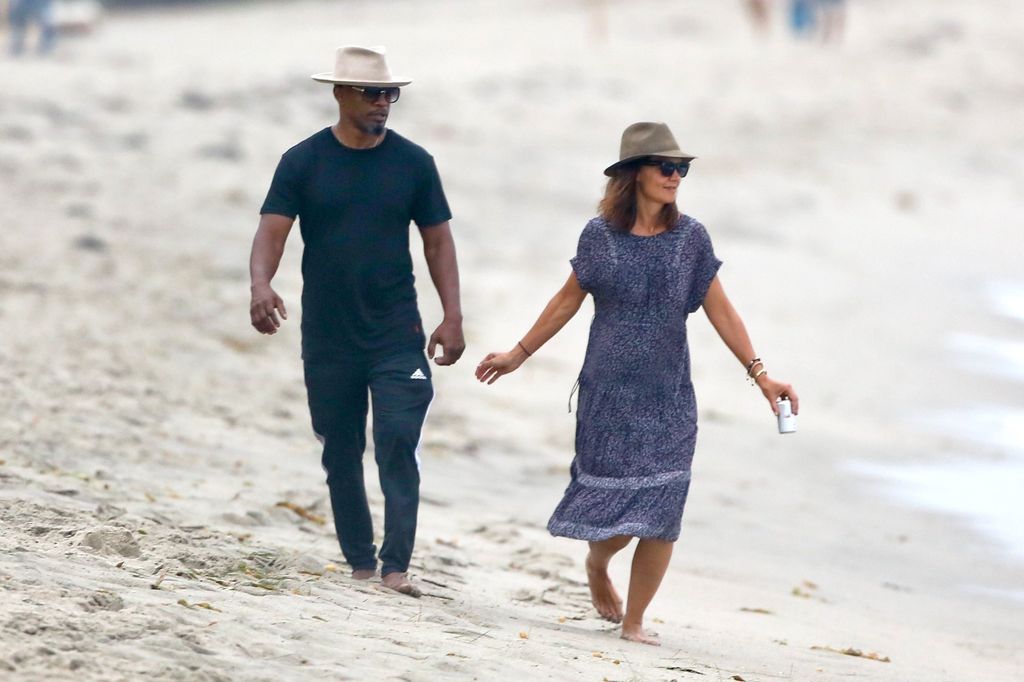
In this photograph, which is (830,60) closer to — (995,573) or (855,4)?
(855,4)

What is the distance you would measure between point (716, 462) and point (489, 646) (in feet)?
15.2

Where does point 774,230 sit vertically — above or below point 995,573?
above

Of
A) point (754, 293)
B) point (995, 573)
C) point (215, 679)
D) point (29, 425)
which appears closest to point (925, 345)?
point (754, 293)

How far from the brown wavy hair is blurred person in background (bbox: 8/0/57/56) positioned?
17.3 metres

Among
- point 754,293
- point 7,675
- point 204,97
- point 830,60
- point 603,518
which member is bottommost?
point 7,675

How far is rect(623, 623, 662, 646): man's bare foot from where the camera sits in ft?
18.7

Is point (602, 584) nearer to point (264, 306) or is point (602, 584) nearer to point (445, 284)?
point (445, 284)

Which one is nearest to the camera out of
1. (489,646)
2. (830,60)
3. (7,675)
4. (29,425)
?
(7,675)

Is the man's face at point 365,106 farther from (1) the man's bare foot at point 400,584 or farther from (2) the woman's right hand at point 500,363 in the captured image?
(1) the man's bare foot at point 400,584

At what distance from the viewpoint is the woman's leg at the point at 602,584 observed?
228 inches

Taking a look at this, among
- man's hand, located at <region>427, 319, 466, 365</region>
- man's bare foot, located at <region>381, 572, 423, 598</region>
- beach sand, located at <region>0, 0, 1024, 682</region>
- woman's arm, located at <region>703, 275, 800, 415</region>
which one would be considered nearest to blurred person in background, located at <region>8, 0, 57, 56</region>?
beach sand, located at <region>0, 0, 1024, 682</region>

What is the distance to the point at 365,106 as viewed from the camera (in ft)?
18.7

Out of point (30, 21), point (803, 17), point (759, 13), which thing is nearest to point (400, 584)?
point (30, 21)

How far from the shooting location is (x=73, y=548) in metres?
5.45
